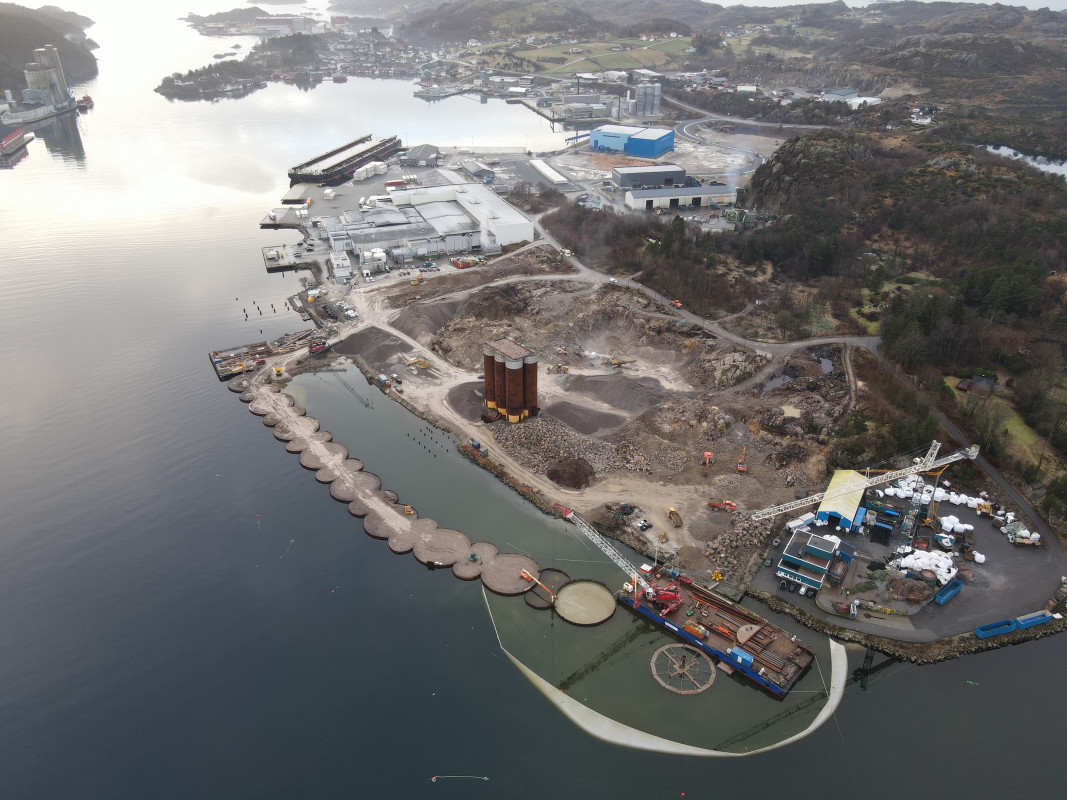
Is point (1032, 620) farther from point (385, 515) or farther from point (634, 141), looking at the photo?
point (634, 141)

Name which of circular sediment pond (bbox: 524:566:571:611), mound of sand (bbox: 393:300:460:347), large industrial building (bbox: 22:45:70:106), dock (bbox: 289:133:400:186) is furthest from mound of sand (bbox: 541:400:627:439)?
large industrial building (bbox: 22:45:70:106)

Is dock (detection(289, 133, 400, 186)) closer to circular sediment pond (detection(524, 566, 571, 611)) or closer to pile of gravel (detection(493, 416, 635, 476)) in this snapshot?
pile of gravel (detection(493, 416, 635, 476))

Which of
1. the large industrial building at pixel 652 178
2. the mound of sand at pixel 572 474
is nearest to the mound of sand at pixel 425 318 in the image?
the mound of sand at pixel 572 474

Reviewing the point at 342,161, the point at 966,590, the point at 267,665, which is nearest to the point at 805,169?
the point at 966,590

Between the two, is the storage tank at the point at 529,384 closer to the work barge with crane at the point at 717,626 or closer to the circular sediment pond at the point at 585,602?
the work barge with crane at the point at 717,626

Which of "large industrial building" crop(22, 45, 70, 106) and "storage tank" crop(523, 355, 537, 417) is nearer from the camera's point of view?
"storage tank" crop(523, 355, 537, 417)

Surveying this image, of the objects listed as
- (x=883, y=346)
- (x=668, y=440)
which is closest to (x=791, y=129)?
(x=883, y=346)
